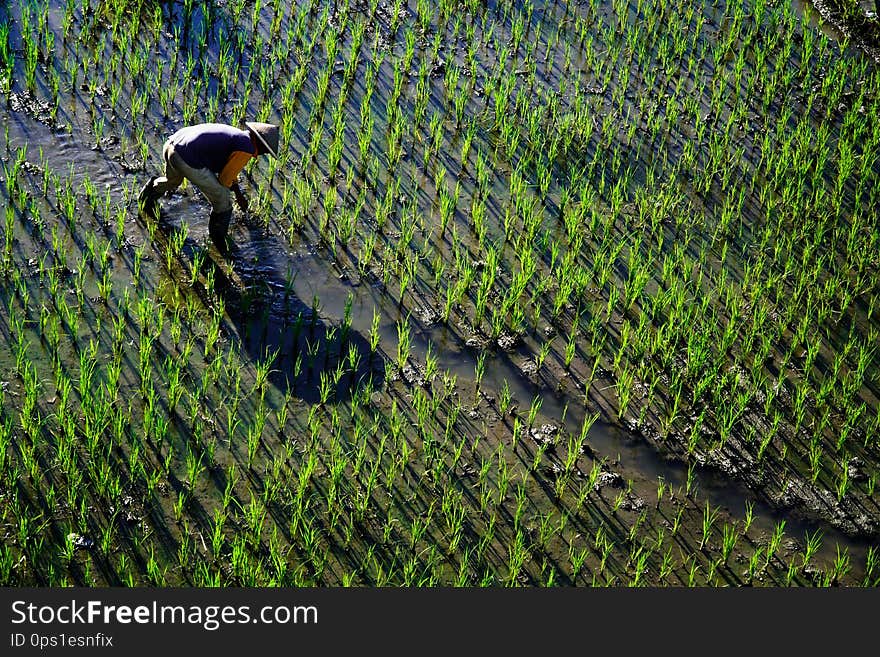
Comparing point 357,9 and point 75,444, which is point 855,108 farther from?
point 75,444

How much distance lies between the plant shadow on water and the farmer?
22 cm

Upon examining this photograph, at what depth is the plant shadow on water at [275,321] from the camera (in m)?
4.91

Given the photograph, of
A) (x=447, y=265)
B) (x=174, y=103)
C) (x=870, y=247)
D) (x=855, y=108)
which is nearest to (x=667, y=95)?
(x=855, y=108)

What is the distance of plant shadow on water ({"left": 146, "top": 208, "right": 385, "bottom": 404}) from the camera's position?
Result: 16.1 feet

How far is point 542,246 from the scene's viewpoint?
5926 mm

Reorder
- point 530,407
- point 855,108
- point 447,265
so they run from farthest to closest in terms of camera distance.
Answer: point 855,108 < point 447,265 < point 530,407

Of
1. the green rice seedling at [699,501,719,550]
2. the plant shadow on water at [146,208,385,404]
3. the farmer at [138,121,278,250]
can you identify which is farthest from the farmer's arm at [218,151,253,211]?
the green rice seedling at [699,501,719,550]

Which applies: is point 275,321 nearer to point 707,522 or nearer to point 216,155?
point 216,155

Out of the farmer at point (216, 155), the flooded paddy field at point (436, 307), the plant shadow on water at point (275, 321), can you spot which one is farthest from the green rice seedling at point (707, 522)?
the farmer at point (216, 155)

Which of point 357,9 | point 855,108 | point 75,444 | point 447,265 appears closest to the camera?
point 75,444

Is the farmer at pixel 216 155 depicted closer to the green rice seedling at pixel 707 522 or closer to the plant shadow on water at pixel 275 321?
the plant shadow on water at pixel 275 321

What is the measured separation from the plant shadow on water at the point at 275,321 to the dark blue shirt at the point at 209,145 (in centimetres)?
47

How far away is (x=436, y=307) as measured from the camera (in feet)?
17.8

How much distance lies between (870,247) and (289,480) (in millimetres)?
3681
